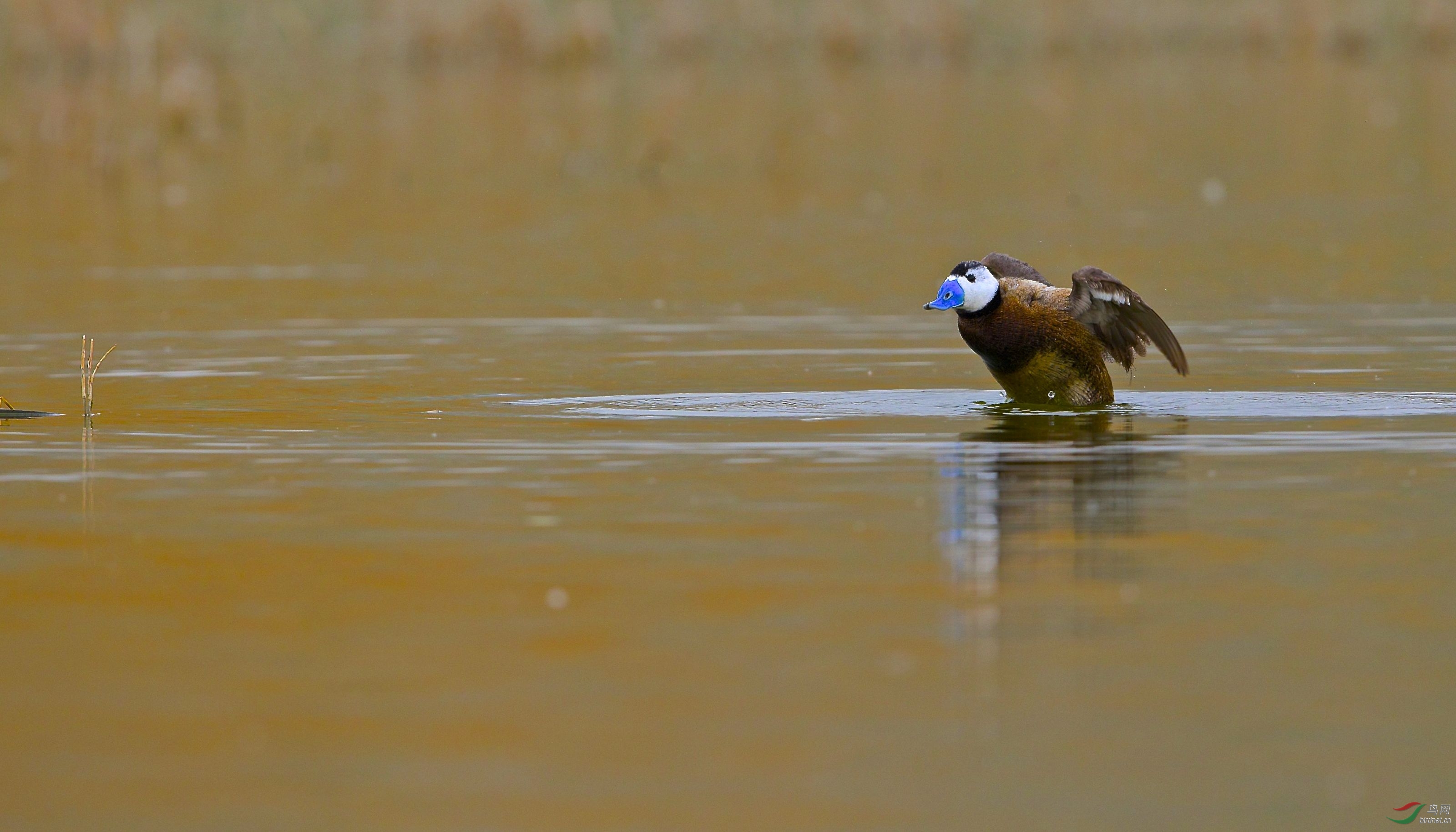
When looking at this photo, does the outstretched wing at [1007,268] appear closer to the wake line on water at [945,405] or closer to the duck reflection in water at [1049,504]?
the wake line on water at [945,405]

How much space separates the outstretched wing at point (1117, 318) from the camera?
39.1ft

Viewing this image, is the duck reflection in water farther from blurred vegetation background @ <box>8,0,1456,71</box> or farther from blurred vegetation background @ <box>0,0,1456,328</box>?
blurred vegetation background @ <box>8,0,1456,71</box>

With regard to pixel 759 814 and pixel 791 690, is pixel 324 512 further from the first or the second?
pixel 759 814

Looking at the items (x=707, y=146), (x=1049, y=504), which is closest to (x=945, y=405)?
(x=1049, y=504)

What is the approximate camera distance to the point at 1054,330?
1198 centimetres

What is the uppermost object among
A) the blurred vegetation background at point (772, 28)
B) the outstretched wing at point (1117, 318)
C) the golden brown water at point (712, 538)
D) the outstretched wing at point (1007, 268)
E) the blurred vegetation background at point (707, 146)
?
the blurred vegetation background at point (772, 28)

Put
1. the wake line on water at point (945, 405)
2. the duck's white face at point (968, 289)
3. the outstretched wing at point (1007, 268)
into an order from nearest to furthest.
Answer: the duck's white face at point (968, 289) < the wake line on water at point (945, 405) < the outstretched wing at point (1007, 268)

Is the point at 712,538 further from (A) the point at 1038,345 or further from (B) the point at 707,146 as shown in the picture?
(B) the point at 707,146

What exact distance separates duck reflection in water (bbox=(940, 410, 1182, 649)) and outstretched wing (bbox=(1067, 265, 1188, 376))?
47 cm

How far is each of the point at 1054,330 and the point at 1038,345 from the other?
0.34ft

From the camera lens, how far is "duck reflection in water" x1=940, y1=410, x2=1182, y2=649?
7.82m

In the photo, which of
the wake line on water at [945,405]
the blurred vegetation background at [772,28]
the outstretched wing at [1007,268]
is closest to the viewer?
the wake line on water at [945,405]

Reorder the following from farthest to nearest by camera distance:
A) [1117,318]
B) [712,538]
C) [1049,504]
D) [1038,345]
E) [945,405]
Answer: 1. [945,405]
2. [1117,318]
3. [1038,345]
4. [1049,504]
5. [712,538]

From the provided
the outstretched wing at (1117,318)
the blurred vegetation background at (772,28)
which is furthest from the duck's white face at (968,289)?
the blurred vegetation background at (772,28)
